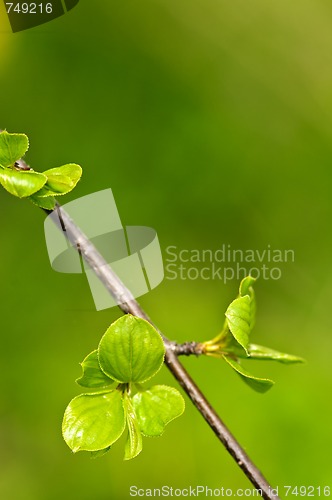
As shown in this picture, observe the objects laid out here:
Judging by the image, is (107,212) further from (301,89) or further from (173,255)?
(301,89)

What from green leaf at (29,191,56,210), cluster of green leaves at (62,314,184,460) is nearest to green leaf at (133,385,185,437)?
cluster of green leaves at (62,314,184,460)

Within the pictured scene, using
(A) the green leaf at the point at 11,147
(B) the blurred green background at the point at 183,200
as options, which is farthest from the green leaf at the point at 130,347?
(B) the blurred green background at the point at 183,200

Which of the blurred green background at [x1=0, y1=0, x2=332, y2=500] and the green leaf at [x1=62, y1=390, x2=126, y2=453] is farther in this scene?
the blurred green background at [x1=0, y1=0, x2=332, y2=500]

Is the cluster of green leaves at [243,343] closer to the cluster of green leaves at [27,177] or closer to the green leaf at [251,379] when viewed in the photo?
the green leaf at [251,379]

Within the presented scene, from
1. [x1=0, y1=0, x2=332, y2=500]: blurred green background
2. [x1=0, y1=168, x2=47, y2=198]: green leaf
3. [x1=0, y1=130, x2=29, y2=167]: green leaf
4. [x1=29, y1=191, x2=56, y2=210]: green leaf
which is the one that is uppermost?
[x1=0, y1=130, x2=29, y2=167]: green leaf

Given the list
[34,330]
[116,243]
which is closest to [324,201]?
[34,330]

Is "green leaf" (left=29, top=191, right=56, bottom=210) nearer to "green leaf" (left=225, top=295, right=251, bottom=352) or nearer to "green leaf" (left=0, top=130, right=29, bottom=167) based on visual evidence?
"green leaf" (left=0, top=130, right=29, bottom=167)
